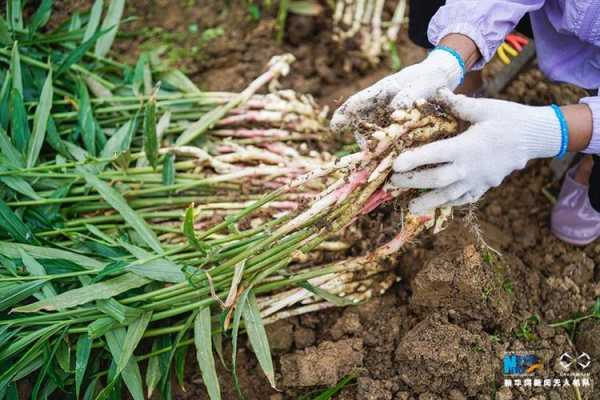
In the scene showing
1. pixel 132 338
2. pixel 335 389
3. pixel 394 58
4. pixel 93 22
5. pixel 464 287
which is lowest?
pixel 335 389

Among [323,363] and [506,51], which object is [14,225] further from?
[506,51]

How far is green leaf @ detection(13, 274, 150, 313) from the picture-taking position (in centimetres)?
120

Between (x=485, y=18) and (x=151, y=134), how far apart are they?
828 millimetres

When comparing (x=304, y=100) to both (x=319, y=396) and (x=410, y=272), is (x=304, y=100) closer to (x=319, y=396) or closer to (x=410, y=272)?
(x=410, y=272)

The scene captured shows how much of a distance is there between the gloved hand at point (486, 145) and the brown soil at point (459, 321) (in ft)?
0.69

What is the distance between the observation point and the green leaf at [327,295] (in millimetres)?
1311

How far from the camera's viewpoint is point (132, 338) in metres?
1.24

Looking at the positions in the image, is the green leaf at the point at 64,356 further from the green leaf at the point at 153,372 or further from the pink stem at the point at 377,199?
the pink stem at the point at 377,199

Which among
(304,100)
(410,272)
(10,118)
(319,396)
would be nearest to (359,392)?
(319,396)

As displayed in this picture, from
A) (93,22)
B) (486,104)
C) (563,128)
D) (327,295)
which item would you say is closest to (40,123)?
(93,22)

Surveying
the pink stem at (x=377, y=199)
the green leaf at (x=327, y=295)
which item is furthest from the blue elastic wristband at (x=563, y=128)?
the green leaf at (x=327, y=295)

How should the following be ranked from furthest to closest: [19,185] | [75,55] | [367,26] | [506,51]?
[367,26] → [506,51] → [75,55] → [19,185]

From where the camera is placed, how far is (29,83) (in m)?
1.66

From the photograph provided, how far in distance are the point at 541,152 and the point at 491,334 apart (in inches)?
18.7
